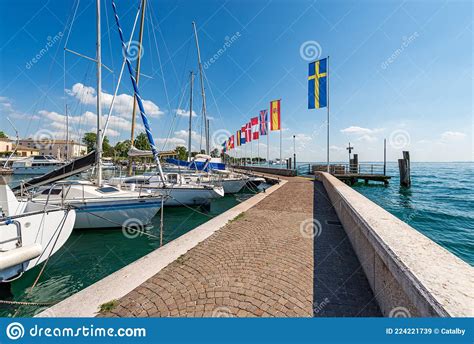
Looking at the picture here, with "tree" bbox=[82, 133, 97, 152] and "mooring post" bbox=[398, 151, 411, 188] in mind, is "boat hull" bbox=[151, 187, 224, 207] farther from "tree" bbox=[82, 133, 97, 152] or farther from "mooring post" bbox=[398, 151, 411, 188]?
"tree" bbox=[82, 133, 97, 152]

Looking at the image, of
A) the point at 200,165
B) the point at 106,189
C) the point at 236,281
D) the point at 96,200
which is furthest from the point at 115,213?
the point at 200,165

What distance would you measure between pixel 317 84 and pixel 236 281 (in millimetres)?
19967

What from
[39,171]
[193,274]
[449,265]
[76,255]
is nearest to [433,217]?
[449,265]

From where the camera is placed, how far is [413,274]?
80.6 inches

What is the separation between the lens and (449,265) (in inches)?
87.6

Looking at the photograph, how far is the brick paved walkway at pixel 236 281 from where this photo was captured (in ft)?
9.03

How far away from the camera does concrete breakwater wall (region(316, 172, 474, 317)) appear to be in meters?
1.73

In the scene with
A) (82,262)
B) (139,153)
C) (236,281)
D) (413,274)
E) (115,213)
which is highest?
(139,153)

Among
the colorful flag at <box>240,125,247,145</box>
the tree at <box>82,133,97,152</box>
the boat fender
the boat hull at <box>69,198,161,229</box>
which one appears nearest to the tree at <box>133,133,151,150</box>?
the tree at <box>82,133,97,152</box>

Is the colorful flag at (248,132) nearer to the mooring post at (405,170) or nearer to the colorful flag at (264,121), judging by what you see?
the colorful flag at (264,121)

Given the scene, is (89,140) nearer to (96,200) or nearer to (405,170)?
(96,200)

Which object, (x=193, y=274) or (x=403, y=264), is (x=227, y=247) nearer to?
(x=193, y=274)

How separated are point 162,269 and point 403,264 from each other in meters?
3.67

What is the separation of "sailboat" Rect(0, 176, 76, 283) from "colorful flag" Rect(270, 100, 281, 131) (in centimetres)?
2266
